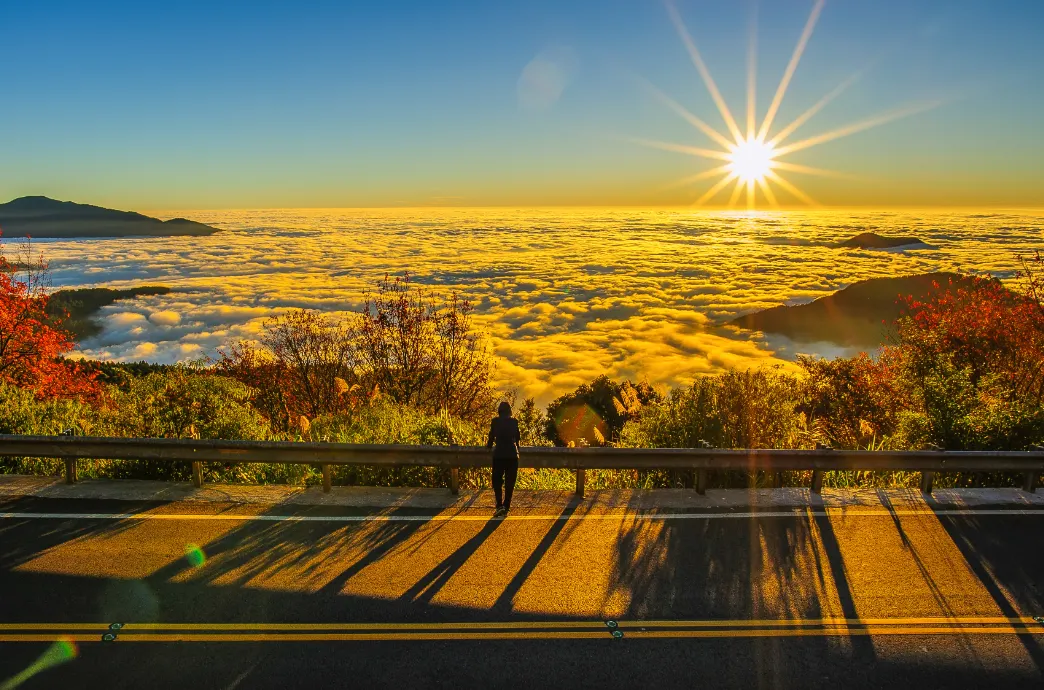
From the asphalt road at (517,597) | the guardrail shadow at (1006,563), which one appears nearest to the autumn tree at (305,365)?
the asphalt road at (517,597)

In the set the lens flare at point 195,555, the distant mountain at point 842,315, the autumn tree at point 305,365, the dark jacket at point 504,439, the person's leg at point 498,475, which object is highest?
the dark jacket at point 504,439

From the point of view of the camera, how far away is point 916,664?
18.9ft

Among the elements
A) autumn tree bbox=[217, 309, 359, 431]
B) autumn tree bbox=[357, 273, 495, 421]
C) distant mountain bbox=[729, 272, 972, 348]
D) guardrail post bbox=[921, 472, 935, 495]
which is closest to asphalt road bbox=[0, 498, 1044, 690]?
guardrail post bbox=[921, 472, 935, 495]

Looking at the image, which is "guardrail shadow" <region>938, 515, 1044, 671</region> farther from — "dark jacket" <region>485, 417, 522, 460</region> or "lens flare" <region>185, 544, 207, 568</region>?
"lens flare" <region>185, 544, 207, 568</region>

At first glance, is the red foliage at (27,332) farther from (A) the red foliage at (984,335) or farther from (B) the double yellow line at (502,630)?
(A) the red foliage at (984,335)

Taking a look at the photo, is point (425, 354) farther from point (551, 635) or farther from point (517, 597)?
point (551, 635)

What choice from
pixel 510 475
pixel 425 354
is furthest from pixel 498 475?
pixel 425 354

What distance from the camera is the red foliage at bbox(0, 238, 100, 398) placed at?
2748 cm

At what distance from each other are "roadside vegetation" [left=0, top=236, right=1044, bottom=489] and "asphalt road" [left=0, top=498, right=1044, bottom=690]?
235 centimetres

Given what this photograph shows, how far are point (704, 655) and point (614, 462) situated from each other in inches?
154

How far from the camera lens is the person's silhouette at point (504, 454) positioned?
912 cm

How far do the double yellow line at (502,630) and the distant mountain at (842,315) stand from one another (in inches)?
6160

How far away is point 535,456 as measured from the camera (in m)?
9.72

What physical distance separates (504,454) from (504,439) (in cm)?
22
